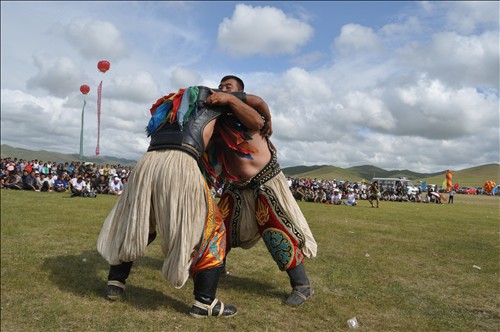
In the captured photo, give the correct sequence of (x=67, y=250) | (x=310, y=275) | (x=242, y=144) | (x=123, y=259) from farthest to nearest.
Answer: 1. (x=67, y=250)
2. (x=310, y=275)
3. (x=242, y=144)
4. (x=123, y=259)

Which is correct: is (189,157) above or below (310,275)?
above

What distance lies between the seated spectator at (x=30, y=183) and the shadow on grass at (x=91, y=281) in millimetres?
16492

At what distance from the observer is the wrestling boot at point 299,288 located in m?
3.91

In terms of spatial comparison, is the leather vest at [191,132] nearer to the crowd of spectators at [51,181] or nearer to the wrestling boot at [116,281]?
the wrestling boot at [116,281]

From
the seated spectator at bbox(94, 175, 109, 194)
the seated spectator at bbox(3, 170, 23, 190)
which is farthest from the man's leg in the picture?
the seated spectator at bbox(94, 175, 109, 194)

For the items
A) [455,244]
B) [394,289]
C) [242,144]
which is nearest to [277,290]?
[394,289]

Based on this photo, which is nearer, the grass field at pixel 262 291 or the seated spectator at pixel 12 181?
the grass field at pixel 262 291

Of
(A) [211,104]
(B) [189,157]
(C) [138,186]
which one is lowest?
(C) [138,186]

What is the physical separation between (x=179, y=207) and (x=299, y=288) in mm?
1628

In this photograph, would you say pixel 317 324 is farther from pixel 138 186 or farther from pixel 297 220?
pixel 138 186

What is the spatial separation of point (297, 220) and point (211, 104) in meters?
1.61

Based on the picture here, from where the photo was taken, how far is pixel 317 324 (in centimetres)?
339

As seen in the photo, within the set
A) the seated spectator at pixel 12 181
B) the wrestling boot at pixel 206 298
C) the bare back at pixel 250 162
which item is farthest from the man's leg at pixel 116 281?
the seated spectator at pixel 12 181

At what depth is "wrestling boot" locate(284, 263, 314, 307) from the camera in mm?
3910
